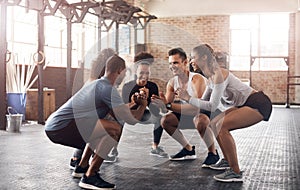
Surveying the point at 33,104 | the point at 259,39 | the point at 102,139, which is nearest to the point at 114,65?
the point at 102,139

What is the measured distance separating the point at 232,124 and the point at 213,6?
9.55 meters

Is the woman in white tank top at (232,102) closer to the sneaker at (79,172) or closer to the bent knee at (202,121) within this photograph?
the bent knee at (202,121)

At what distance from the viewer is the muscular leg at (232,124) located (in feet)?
8.84

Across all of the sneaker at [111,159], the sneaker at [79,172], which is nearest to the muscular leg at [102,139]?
the sneaker at [79,172]

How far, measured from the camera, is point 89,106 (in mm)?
2531

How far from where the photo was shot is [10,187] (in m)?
2.54

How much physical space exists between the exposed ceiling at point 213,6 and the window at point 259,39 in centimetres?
31

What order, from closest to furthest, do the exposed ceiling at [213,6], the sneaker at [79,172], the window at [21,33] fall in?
1. the sneaker at [79,172]
2. the window at [21,33]
3. the exposed ceiling at [213,6]

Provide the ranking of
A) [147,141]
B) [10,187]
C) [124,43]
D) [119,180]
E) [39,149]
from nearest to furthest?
[10,187]
[119,180]
[39,149]
[147,141]
[124,43]

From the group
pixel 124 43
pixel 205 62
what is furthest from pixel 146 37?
pixel 205 62

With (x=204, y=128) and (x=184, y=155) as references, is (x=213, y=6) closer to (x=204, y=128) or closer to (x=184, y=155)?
(x=184, y=155)

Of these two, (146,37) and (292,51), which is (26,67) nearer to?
(146,37)

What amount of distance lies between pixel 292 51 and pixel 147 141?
27.0ft

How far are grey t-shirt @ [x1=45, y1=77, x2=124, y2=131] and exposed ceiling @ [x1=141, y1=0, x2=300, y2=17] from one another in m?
9.33
